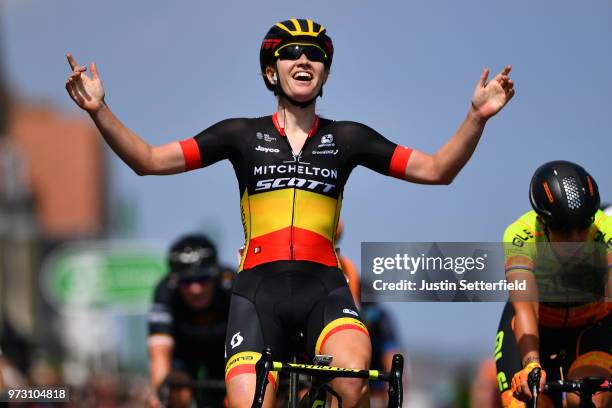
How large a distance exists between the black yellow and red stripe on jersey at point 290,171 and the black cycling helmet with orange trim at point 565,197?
1033 millimetres

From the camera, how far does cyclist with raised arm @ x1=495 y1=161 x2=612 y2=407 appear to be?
28.2ft

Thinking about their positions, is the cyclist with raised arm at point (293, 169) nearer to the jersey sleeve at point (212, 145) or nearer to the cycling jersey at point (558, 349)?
the jersey sleeve at point (212, 145)

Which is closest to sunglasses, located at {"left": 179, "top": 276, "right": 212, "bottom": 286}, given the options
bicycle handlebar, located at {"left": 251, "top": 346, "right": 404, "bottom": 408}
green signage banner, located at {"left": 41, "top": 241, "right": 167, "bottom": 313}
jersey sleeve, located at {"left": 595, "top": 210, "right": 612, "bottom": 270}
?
jersey sleeve, located at {"left": 595, "top": 210, "right": 612, "bottom": 270}

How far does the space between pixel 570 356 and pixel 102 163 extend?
14428 cm

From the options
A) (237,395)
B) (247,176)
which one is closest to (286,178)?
(247,176)

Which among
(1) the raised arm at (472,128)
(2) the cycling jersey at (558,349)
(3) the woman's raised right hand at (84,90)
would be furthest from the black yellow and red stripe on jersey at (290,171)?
(2) the cycling jersey at (558,349)

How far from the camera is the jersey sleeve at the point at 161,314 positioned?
12.4m

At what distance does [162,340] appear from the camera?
12.4 metres

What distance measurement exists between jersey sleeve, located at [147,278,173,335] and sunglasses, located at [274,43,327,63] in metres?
4.73

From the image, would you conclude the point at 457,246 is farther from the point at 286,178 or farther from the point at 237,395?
the point at 237,395

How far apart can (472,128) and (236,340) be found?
77.3 inches

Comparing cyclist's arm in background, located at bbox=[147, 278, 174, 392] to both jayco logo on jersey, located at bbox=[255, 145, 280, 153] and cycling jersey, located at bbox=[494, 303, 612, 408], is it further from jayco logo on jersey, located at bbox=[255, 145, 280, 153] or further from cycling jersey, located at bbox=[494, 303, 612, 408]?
jayco logo on jersey, located at bbox=[255, 145, 280, 153]

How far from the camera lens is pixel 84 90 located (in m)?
8.05

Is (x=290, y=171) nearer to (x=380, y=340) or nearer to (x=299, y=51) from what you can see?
(x=299, y=51)
